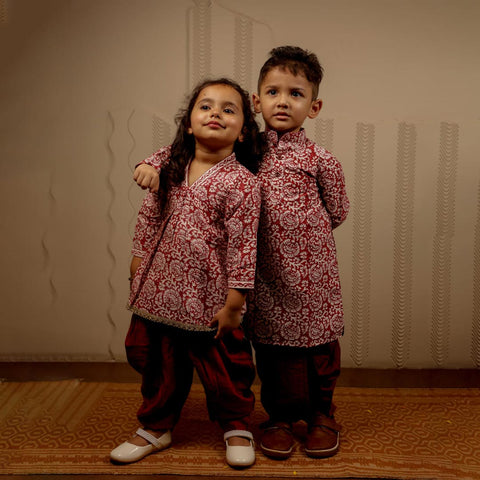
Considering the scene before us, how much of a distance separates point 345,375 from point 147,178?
112 centimetres

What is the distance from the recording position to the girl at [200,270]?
1.19m

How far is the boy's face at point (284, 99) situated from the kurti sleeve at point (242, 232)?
19 cm

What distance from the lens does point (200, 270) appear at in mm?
1195

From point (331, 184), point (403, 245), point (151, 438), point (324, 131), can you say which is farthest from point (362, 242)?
point (151, 438)

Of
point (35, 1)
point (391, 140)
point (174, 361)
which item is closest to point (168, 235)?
point (174, 361)

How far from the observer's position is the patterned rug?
1238 millimetres

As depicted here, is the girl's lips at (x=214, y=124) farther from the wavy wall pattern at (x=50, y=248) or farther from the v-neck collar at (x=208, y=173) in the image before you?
the wavy wall pattern at (x=50, y=248)

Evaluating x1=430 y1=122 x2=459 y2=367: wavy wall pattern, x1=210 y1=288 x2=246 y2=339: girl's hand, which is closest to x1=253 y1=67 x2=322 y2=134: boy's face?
x1=210 y1=288 x2=246 y2=339: girl's hand

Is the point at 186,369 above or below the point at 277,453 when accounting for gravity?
above

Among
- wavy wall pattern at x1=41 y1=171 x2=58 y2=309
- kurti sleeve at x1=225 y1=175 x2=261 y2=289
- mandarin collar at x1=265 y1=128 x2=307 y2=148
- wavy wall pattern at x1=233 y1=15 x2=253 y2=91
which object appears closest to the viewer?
kurti sleeve at x1=225 y1=175 x2=261 y2=289

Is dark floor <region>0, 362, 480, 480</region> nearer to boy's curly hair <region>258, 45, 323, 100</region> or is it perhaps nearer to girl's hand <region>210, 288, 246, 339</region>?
girl's hand <region>210, 288, 246, 339</region>

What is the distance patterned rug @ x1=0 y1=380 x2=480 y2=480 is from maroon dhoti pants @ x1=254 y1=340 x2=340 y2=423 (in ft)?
0.39

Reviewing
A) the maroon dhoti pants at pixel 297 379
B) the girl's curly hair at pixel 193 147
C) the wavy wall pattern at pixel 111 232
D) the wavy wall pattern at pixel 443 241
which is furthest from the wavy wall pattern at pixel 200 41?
the maroon dhoti pants at pixel 297 379

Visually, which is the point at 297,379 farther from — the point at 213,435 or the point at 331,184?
the point at 331,184
